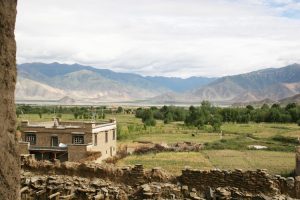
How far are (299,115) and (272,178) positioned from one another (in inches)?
3536

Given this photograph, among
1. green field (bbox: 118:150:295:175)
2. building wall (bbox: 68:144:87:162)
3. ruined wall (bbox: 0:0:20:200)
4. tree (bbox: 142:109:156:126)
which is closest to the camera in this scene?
ruined wall (bbox: 0:0:20:200)

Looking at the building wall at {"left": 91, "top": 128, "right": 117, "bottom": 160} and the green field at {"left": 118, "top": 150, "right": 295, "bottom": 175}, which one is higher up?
the building wall at {"left": 91, "top": 128, "right": 117, "bottom": 160}

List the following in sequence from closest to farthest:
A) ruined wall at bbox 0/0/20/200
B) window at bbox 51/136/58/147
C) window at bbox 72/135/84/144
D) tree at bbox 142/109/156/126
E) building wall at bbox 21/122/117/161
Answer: ruined wall at bbox 0/0/20/200 → building wall at bbox 21/122/117/161 → window at bbox 72/135/84/144 → window at bbox 51/136/58/147 → tree at bbox 142/109/156/126

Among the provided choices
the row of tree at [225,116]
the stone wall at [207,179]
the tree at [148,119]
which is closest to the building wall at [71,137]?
the stone wall at [207,179]

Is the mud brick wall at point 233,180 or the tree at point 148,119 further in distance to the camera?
the tree at point 148,119

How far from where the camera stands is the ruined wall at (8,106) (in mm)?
5773

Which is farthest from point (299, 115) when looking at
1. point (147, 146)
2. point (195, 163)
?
point (195, 163)

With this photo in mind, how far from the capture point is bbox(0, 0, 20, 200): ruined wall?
577cm

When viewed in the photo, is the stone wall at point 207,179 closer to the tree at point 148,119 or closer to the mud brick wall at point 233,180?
the mud brick wall at point 233,180

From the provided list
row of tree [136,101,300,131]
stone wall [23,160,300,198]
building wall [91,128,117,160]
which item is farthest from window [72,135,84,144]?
row of tree [136,101,300,131]

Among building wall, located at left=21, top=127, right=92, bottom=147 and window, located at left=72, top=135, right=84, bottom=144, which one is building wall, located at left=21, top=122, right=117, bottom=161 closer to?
building wall, located at left=21, top=127, right=92, bottom=147

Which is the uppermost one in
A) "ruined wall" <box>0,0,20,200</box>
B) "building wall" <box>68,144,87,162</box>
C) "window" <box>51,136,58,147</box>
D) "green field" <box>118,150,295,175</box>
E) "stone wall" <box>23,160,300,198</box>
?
"ruined wall" <box>0,0,20,200</box>

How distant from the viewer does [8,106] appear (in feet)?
19.6

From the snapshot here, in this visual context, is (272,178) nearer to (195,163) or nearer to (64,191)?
(64,191)
